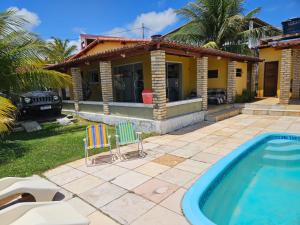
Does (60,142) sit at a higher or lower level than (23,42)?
lower

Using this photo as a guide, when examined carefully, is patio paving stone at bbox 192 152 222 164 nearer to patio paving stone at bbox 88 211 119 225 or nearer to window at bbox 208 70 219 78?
patio paving stone at bbox 88 211 119 225

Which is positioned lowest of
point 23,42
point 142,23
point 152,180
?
point 152,180

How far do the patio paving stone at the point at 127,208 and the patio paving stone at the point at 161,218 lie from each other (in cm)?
11

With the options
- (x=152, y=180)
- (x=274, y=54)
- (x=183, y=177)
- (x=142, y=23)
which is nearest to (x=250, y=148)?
(x=183, y=177)

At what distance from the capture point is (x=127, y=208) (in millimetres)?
3576

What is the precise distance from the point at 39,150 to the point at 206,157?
202 inches

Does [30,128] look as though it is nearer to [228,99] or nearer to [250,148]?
[250,148]

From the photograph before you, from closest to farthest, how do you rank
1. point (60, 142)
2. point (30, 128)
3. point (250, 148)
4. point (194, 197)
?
point (194, 197)
point (250, 148)
point (60, 142)
point (30, 128)

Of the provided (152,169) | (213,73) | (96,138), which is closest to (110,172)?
(152,169)

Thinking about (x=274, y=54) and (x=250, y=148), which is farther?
(x=274, y=54)

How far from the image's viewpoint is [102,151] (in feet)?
22.1

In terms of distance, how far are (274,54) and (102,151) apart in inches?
544

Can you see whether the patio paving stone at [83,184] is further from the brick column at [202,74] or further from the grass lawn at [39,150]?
the brick column at [202,74]

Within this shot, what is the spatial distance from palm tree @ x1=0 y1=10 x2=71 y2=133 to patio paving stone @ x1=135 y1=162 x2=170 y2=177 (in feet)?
16.8
